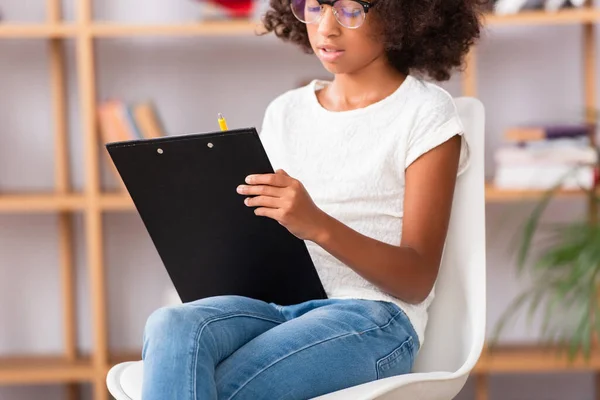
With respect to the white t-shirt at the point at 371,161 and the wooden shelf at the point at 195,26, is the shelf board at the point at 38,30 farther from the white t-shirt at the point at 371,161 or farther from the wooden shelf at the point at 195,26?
the white t-shirt at the point at 371,161

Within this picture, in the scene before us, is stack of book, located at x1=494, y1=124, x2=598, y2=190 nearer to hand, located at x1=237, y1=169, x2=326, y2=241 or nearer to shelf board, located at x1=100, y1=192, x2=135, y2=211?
shelf board, located at x1=100, y1=192, x2=135, y2=211

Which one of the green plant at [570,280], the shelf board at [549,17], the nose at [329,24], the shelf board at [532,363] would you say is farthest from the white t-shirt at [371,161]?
the shelf board at [532,363]

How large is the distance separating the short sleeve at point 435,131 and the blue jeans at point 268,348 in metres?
0.24

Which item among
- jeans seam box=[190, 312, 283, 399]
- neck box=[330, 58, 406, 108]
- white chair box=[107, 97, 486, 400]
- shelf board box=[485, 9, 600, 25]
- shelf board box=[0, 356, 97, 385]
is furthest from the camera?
shelf board box=[0, 356, 97, 385]

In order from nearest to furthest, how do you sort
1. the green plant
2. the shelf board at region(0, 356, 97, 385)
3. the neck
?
the neck, the green plant, the shelf board at region(0, 356, 97, 385)

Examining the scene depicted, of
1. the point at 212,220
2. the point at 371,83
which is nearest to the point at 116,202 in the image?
the point at 371,83

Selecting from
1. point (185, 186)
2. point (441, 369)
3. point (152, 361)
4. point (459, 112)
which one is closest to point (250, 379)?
point (152, 361)

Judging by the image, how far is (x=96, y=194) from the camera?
246cm

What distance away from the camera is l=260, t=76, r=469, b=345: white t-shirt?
1417 millimetres

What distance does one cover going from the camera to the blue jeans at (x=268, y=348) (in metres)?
1.11

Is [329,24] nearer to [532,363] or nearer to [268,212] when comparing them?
[268,212]

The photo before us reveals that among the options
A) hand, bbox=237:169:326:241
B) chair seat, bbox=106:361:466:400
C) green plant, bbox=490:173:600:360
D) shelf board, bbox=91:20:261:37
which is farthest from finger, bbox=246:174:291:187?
shelf board, bbox=91:20:261:37

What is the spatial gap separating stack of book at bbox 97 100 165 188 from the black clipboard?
44.7 inches

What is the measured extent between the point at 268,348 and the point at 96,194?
1359 millimetres
